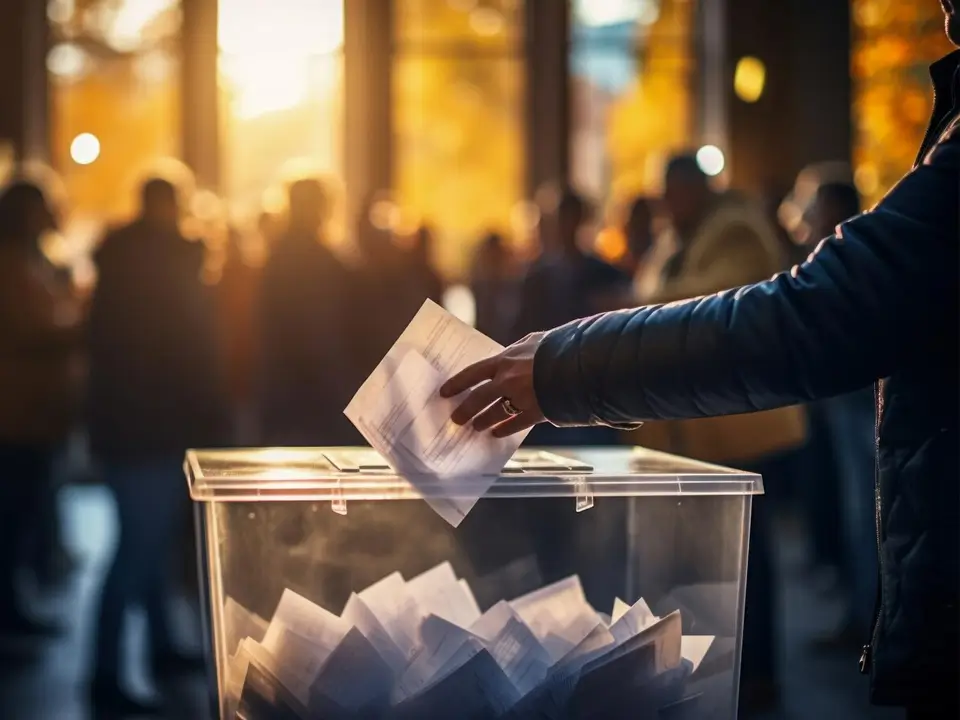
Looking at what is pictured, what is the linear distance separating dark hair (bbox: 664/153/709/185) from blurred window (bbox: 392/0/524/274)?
19.6 feet

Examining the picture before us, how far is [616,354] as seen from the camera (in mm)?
1371

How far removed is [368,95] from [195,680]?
21.0ft

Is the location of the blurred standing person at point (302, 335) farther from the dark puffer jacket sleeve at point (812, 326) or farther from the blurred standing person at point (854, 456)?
the dark puffer jacket sleeve at point (812, 326)

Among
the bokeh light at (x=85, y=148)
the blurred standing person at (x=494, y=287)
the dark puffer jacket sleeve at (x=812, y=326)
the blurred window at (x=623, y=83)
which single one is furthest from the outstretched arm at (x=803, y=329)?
the bokeh light at (x=85, y=148)

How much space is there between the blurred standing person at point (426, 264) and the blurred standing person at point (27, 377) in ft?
4.82

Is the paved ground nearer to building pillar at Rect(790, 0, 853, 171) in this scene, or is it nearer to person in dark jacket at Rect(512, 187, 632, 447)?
person in dark jacket at Rect(512, 187, 632, 447)

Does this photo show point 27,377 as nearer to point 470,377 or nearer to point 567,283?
point 567,283

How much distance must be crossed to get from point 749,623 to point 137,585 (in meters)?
1.97

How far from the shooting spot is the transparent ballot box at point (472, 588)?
150 cm

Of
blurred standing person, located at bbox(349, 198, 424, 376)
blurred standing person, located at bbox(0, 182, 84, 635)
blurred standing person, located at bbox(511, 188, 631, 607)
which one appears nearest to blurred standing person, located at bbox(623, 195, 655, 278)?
blurred standing person, located at bbox(511, 188, 631, 607)

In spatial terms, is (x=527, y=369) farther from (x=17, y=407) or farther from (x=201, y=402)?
(x=17, y=407)

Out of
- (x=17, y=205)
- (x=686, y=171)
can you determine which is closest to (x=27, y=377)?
(x=17, y=205)

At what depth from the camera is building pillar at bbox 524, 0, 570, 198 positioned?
10.6 metres

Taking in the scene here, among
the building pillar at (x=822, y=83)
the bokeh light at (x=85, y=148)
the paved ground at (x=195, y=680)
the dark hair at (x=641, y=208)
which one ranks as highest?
the building pillar at (x=822, y=83)
